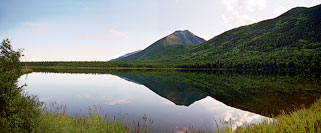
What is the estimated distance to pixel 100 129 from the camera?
11805 mm

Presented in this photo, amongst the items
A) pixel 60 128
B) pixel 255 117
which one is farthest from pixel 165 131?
pixel 255 117

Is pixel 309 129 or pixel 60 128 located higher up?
pixel 309 129

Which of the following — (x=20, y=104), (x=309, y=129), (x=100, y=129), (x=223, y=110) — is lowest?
(x=223, y=110)

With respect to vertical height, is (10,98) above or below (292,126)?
above

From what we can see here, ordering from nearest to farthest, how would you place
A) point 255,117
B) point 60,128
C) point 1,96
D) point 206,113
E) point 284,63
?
point 1,96 → point 60,128 → point 255,117 → point 206,113 → point 284,63

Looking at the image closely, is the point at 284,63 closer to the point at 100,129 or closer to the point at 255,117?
the point at 255,117

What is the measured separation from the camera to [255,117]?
20.6 meters

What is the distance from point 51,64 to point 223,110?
678 feet

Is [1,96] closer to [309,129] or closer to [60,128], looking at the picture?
[60,128]

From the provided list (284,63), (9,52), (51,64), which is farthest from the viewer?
(51,64)

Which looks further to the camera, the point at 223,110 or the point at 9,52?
the point at 223,110

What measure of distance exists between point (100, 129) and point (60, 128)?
7.02 ft

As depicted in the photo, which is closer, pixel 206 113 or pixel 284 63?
pixel 206 113

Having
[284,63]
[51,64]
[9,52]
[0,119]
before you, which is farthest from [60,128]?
[51,64]
